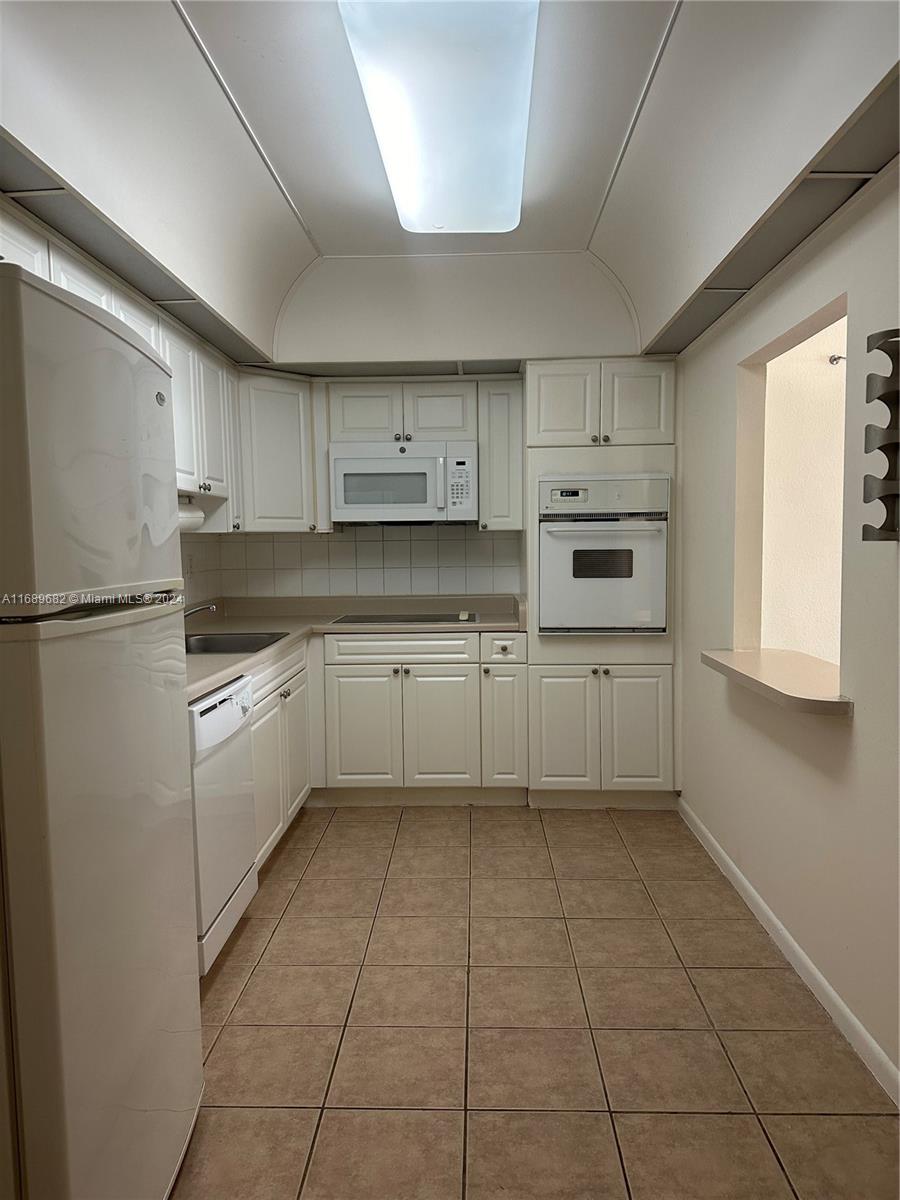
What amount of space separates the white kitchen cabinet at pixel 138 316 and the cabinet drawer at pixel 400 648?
5.24 ft

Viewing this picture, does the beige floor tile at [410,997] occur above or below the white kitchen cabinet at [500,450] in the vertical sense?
below

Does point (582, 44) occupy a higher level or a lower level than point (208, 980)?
higher

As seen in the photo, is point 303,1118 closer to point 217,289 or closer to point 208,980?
point 208,980

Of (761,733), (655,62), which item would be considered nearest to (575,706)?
(761,733)

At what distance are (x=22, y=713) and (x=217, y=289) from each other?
2.19 meters

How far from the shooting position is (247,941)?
99.4 inches

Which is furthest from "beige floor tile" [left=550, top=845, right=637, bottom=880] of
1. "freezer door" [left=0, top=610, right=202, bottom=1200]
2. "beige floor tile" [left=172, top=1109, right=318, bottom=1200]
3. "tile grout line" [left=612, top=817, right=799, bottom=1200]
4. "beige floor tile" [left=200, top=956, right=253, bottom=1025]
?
"freezer door" [left=0, top=610, right=202, bottom=1200]

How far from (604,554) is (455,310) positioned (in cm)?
134

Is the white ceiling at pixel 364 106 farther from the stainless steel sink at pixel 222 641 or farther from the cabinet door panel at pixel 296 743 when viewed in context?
the cabinet door panel at pixel 296 743

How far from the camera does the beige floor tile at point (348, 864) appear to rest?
302 centimetres

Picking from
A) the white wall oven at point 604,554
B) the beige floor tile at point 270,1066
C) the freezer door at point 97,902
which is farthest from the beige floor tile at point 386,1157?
the white wall oven at point 604,554

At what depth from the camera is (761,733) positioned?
257 centimetres

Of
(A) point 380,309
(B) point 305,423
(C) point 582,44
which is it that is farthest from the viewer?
(B) point 305,423

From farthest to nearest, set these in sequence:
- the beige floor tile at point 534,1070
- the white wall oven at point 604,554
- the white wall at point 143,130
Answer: the white wall oven at point 604,554
the beige floor tile at point 534,1070
the white wall at point 143,130
